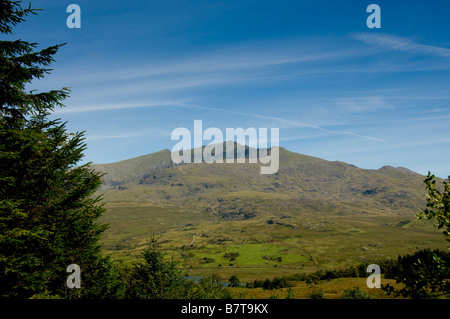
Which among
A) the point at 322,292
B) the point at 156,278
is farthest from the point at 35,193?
the point at 322,292

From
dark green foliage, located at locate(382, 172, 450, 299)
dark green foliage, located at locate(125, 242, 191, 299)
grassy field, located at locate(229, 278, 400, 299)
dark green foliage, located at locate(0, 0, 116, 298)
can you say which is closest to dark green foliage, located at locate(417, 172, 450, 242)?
dark green foliage, located at locate(382, 172, 450, 299)

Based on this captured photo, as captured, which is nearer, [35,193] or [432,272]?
[432,272]

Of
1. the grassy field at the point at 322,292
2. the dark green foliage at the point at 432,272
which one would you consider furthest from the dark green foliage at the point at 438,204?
the grassy field at the point at 322,292

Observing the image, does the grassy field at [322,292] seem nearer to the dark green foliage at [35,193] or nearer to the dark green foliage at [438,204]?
the dark green foliage at [35,193]

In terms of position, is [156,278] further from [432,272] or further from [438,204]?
[438,204]

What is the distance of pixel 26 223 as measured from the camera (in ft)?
59.4

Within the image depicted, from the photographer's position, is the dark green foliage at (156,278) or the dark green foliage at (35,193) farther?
the dark green foliage at (156,278)

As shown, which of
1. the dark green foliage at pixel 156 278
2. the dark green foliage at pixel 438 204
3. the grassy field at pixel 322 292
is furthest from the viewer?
the grassy field at pixel 322 292

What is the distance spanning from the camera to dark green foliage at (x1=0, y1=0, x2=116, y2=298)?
14.5 metres

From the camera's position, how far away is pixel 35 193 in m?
19.4

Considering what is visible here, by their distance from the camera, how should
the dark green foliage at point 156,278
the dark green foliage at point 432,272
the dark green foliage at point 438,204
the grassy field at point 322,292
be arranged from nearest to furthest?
the dark green foliage at point 432,272, the dark green foliage at point 438,204, the dark green foliage at point 156,278, the grassy field at point 322,292

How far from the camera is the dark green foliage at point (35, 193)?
14500 mm
